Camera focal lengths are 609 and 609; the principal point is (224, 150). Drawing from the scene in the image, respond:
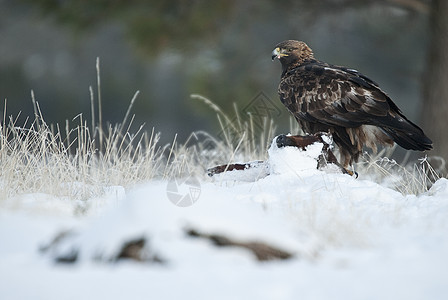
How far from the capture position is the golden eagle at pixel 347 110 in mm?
5336

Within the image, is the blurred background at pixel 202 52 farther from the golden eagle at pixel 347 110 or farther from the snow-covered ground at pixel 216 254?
the snow-covered ground at pixel 216 254

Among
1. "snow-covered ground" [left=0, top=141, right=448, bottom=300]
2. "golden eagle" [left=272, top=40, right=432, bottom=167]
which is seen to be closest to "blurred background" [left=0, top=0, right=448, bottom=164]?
"golden eagle" [left=272, top=40, right=432, bottom=167]

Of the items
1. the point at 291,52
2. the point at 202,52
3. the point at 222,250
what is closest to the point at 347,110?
the point at 291,52

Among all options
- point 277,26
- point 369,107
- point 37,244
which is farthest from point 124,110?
point 37,244

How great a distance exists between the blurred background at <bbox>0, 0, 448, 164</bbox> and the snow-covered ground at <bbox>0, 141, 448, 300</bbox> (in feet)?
16.3


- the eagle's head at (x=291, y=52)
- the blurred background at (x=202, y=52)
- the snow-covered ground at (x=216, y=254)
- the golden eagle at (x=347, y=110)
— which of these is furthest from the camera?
the blurred background at (x=202, y=52)

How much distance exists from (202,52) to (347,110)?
182 inches

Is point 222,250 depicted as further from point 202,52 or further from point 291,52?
point 202,52

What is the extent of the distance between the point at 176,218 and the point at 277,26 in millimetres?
13205

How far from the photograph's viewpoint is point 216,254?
269 centimetres

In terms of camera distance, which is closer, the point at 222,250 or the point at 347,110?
the point at 222,250

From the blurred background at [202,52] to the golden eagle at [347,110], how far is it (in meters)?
2.38

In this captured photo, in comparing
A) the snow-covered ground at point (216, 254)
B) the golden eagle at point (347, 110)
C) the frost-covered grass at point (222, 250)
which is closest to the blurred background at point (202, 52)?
the golden eagle at point (347, 110)

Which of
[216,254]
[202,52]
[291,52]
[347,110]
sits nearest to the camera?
[216,254]
